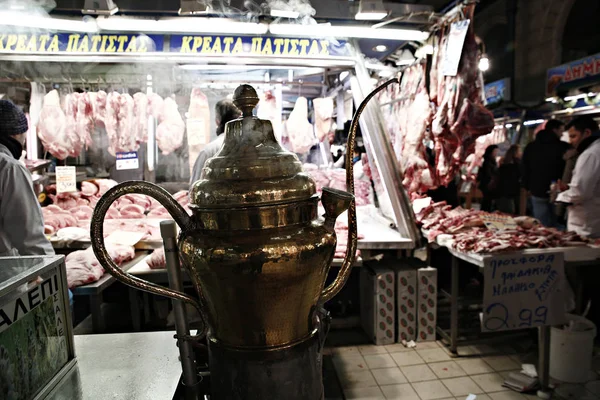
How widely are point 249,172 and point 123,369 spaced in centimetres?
79

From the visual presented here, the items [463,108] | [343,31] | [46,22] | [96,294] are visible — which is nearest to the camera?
[96,294]

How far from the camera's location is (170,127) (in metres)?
4.93

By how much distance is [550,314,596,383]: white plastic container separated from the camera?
3072mm

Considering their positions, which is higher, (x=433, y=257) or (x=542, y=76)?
(x=542, y=76)

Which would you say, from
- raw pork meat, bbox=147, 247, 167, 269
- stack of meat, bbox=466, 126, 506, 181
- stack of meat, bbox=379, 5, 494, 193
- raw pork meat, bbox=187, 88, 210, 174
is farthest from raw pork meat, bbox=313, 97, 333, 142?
stack of meat, bbox=466, 126, 506, 181

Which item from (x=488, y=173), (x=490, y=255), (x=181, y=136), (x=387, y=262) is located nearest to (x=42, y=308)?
(x=490, y=255)

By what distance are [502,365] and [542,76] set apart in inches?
401

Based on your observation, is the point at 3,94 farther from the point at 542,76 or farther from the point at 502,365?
the point at 542,76

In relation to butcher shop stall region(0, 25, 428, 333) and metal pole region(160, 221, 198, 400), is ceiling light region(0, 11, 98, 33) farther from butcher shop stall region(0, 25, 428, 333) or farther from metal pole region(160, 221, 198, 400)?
metal pole region(160, 221, 198, 400)

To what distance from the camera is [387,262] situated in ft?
13.5

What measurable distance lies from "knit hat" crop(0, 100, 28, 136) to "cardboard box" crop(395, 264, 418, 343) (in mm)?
3368

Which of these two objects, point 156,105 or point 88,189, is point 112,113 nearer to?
point 156,105

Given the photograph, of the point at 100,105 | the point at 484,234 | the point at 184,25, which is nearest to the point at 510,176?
the point at 484,234

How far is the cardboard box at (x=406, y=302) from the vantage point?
3.85 meters
